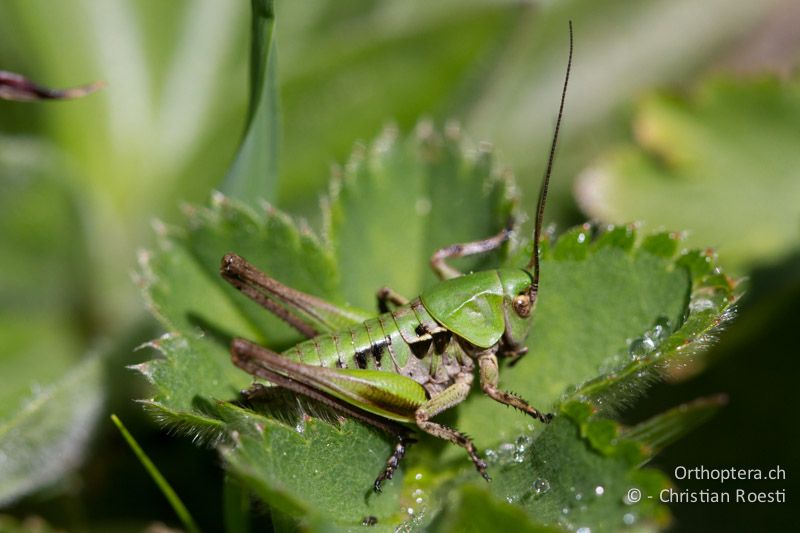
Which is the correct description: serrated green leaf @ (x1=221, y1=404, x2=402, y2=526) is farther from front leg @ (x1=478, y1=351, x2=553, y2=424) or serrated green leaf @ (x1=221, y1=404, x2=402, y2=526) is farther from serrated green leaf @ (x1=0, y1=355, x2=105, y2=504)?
serrated green leaf @ (x1=0, y1=355, x2=105, y2=504)

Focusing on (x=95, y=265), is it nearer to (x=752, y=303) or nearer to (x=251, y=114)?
(x=251, y=114)

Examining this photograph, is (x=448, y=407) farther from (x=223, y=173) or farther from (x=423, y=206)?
(x=223, y=173)

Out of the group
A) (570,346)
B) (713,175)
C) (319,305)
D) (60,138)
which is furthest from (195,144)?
(713,175)

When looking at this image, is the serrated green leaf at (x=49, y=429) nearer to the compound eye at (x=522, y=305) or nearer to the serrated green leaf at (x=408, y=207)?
the serrated green leaf at (x=408, y=207)

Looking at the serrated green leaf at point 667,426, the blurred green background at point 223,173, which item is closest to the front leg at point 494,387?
the serrated green leaf at point 667,426

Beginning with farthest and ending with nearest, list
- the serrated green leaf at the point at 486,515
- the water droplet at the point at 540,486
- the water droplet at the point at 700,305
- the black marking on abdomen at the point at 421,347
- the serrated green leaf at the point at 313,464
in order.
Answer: the black marking on abdomen at the point at 421,347 < the water droplet at the point at 700,305 < the water droplet at the point at 540,486 < the serrated green leaf at the point at 313,464 < the serrated green leaf at the point at 486,515

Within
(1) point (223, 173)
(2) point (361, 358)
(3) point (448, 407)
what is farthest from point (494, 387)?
(1) point (223, 173)
